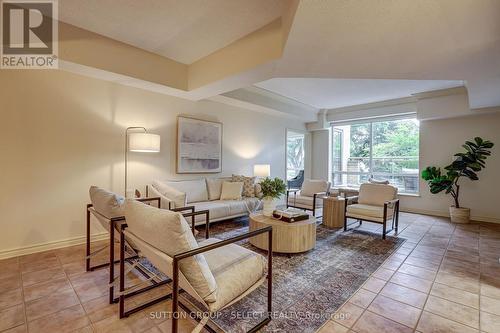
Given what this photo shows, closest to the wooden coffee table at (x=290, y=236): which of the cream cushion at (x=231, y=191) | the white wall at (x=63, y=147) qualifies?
the cream cushion at (x=231, y=191)

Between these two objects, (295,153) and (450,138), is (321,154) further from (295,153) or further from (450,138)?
(450,138)

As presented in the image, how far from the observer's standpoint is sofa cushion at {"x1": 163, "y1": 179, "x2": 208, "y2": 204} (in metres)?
4.25

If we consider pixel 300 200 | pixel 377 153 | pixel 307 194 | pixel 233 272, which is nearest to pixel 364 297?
pixel 233 272

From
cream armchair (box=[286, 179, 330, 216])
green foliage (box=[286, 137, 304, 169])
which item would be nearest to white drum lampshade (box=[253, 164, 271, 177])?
cream armchair (box=[286, 179, 330, 216])

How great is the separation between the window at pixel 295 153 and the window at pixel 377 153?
3.36 ft

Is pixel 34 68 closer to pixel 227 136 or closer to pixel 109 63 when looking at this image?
pixel 109 63

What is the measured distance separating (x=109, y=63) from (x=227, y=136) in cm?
272

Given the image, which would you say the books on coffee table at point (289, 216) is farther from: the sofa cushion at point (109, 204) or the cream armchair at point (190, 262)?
the sofa cushion at point (109, 204)

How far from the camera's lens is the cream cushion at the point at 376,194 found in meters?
4.15

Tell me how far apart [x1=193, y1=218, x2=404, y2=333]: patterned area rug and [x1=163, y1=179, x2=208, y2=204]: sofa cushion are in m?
0.86

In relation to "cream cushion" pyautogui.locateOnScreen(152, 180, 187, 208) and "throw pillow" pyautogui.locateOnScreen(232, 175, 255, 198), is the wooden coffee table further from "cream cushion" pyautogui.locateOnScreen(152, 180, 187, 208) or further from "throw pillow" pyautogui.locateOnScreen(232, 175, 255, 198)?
"throw pillow" pyautogui.locateOnScreen(232, 175, 255, 198)

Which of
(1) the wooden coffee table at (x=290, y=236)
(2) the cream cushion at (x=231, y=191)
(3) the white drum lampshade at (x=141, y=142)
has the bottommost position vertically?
(1) the wooden coffee table at (x=290, y=236)

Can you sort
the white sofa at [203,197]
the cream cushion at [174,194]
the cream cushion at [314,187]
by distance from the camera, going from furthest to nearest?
the cream cushion at [314,187] → the white sofa at [203,197] → the cream cushion at [174,194]

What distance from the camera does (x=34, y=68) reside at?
119 inches
